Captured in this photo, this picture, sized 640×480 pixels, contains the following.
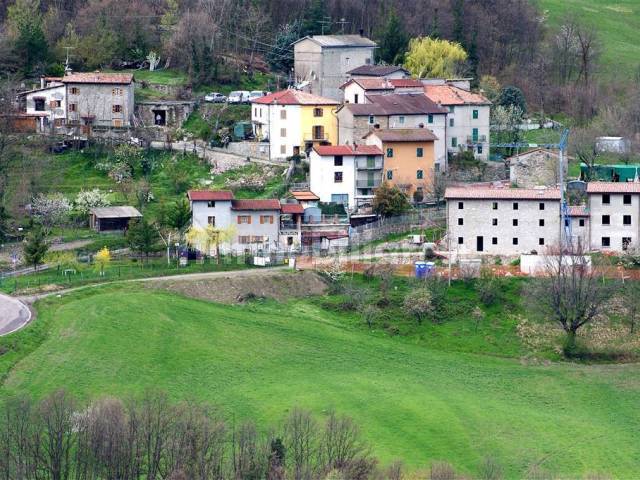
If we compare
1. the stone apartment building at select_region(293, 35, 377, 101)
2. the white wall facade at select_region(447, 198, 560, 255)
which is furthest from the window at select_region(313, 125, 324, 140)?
the white wall facade at select_region(447, 198, 560, 255)

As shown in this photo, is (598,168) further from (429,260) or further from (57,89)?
(57,89)

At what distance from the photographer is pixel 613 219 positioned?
84.2 m

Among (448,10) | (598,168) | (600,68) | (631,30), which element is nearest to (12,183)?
(598,168)

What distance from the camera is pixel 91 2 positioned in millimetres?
109625

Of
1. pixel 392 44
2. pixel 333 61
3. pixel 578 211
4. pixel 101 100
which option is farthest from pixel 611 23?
pixel 578 211

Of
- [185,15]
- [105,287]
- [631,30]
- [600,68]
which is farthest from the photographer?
[631,30]

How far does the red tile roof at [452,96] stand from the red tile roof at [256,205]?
14797 millimetres

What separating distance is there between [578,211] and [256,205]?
1402cm

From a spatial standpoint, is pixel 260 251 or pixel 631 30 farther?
pixel 631 30

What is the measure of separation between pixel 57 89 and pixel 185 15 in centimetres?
1122

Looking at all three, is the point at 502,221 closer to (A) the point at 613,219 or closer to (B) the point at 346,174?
(A) the point at 613,219

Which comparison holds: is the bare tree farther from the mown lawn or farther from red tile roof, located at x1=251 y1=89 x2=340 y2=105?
red tile roof, located at x1=251 y1=89 x2=340 y2=105

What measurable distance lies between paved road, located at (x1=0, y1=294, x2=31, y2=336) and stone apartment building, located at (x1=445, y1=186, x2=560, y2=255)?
1958cm

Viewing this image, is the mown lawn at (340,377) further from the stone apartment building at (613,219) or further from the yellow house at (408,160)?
the yellow house at (408,160)
